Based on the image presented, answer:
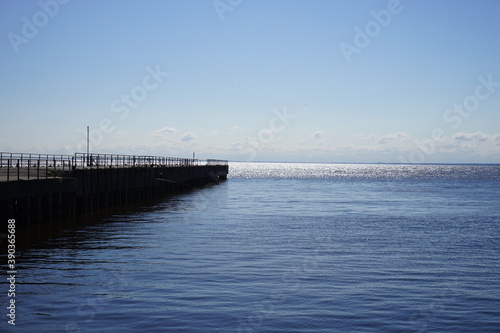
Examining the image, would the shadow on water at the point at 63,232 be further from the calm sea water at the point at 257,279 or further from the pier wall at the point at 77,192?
the pier wall at the point at 77,192

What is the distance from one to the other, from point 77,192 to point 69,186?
238 centimetres

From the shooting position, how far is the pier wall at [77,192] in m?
28.2

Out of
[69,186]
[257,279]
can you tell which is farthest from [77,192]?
[257,279]

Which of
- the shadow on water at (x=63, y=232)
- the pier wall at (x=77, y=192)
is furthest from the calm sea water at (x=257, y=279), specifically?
the pier wall at (x=77, y=192)

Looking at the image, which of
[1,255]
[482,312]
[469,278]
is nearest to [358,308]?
[482,312]

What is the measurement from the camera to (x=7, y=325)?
13000 millimetres

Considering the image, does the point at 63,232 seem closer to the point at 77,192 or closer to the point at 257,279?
the point at 77,192

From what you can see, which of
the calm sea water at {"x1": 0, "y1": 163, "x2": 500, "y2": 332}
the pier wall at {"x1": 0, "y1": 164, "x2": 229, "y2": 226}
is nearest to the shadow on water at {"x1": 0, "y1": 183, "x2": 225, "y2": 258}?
the calm sea water at {"x1": 0, "y1": 163, "x2": 500, "y2": 332}

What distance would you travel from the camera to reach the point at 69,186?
116 feet

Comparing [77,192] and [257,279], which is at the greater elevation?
[77,192]

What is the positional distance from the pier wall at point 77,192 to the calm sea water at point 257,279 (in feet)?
8.10

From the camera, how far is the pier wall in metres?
28.2

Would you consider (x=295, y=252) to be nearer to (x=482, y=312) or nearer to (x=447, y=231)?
(x=482, y=312)

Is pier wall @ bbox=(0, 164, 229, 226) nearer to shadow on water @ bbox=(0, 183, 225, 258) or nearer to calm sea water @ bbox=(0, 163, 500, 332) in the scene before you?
shadow on water @ bbox=(0, 183, 225, 258)
